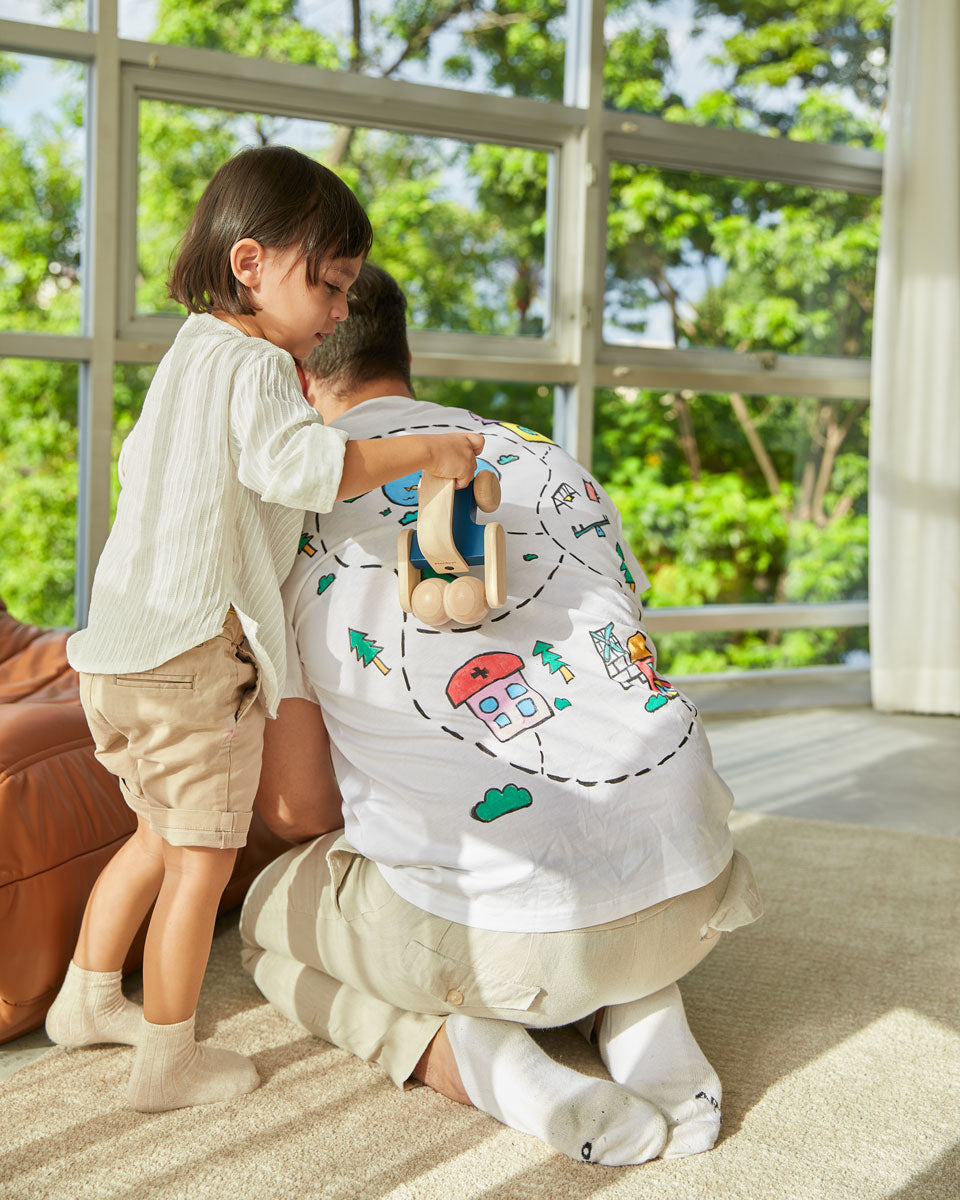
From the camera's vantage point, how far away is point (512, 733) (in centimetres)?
128

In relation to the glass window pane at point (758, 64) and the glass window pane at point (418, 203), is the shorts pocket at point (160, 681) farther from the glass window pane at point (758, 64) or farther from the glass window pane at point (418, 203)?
the glass window pane at point (758, 64)

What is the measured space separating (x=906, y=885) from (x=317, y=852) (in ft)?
4.15

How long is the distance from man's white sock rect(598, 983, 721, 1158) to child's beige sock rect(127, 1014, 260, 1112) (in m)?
0.45

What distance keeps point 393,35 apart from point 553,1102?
3081 millimetres

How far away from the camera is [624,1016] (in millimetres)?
1339

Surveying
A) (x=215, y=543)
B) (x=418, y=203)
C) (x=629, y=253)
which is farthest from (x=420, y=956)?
(x=629, y=253)

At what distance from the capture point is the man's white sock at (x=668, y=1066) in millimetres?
1271

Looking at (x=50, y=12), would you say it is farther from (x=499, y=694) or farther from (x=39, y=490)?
(x=499, y=694)

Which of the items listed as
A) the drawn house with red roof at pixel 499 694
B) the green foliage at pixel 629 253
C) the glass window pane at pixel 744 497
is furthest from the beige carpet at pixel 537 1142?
the glass window pane at pixel 744 497

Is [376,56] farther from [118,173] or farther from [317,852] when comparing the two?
[317,852]

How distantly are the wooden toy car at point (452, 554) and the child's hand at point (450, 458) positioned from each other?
11mm

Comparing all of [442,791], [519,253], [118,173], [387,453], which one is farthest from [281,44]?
[442,791]

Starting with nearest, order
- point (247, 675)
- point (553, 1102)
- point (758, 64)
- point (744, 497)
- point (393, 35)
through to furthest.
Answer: point (553, 1102) < point (247, 675) < point (393, 35) < point (758, 64) < point (744, 497)

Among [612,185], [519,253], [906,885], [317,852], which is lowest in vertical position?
[906,885]
